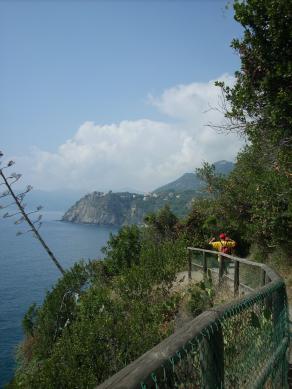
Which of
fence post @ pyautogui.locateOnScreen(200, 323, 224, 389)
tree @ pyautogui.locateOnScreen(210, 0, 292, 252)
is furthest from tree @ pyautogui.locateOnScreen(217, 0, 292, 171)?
fence post @ pyautogui.locateOnScreen(200, 323, 224, 389)

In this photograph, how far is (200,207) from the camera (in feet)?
99.6

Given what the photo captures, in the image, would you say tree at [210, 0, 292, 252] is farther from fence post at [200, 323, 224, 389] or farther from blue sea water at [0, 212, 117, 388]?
blue sea water at [0, 212, 117, 388]

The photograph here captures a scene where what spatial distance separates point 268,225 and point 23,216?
1580cm

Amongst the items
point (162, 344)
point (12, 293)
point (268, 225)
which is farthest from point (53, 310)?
point (12, 293)

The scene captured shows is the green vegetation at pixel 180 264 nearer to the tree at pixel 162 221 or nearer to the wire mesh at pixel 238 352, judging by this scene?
the wire mesh at pixel 238 352

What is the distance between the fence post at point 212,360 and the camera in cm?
240

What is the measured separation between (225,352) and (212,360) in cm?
89

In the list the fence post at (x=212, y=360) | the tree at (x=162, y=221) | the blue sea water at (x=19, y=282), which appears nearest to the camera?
the fence post at (x=212, y=360)

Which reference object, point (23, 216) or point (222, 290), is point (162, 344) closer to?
point (222, 290)

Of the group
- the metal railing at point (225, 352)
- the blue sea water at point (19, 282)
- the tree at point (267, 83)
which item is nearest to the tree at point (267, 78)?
the tree at point (267, 83)

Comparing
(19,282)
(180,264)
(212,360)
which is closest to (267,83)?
(180,264)

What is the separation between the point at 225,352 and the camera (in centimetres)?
327

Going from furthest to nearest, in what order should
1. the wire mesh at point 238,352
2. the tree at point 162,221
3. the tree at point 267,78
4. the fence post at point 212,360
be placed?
the tree at point 162,221 < the tree at point 267,78 < the fence post at point 212,360 < the wire mesh at point 238,352

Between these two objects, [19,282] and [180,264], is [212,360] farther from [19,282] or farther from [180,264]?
[19,282]
